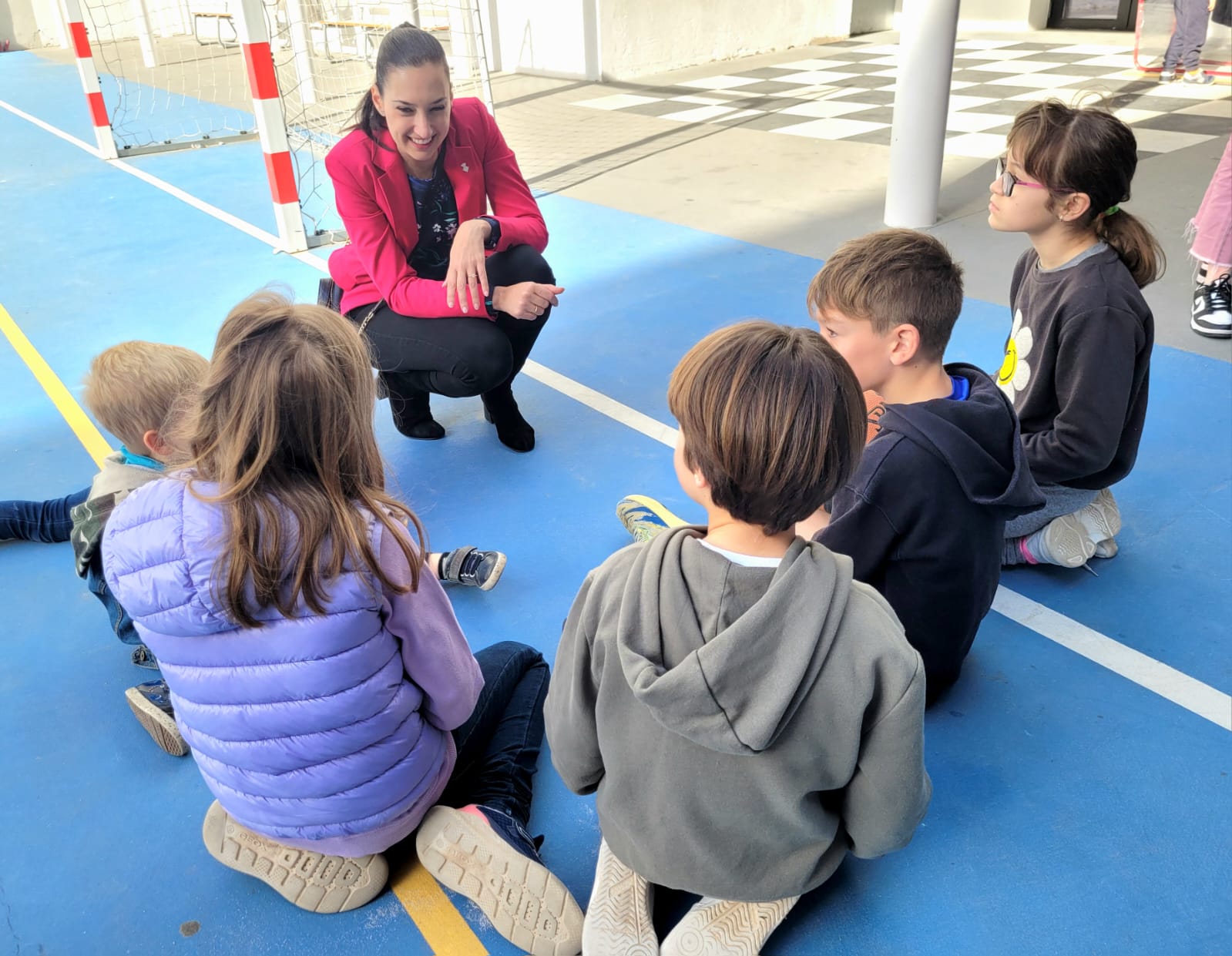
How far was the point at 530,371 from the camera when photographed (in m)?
3.60

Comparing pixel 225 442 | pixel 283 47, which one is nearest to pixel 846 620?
pixel 225 442

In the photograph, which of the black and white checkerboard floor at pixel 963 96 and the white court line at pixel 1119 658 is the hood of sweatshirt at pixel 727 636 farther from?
the black and white checkerboard floor at pixel 963 96

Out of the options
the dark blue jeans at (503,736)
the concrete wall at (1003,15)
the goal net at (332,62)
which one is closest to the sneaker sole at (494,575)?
the dark blue jeans at (503,736)

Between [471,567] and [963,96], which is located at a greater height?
[963,96]

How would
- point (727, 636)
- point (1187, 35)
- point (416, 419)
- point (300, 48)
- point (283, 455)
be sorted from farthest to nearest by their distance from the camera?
point (300, 48) < point (1187, 35) < point (416, 419) < point (283, 455) < point (727, 636)

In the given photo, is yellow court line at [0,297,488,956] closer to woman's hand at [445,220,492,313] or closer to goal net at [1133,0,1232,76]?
woman's hand at [445,220,492,313]

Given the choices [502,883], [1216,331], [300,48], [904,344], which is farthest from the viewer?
[300,48]

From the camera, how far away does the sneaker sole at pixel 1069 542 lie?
2234 millimetres

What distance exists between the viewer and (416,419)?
3.15m

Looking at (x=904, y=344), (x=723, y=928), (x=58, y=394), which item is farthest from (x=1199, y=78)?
(x=723, y=928)

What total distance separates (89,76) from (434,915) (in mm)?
8089

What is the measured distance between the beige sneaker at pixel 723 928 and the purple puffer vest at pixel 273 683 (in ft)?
1.60

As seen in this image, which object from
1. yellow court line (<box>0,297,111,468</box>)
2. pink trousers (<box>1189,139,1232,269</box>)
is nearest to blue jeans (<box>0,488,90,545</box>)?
yellow court line (<box>0,297,111,468</box>)

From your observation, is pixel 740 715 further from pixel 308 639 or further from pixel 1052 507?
pixel 1052 507
